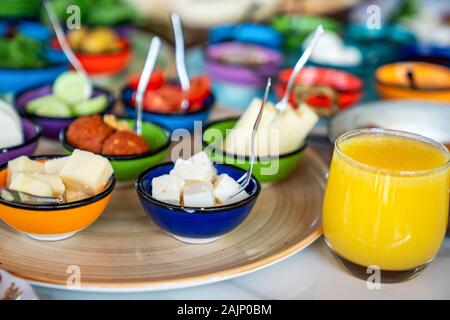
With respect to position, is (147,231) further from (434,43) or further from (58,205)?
(434,43)

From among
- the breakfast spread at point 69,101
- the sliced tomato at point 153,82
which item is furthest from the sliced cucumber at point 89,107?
the sliced tomato at point 153,82

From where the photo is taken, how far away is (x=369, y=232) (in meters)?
0.83

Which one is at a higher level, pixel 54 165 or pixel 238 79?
pixel 54 165

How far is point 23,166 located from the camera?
921 mm

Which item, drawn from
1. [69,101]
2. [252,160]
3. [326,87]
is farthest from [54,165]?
[326,87]

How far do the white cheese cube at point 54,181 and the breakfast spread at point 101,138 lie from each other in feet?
0.66

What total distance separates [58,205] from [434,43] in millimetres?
1423

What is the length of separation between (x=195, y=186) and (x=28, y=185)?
0.23 m

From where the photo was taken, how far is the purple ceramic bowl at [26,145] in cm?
108

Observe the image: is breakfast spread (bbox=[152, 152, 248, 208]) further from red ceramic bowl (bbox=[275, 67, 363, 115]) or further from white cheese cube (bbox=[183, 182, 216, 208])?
red ceramic bowl (bbox=[275, 67, 363, 115])

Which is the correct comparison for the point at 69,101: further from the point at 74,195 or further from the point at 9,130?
the point at 74,195

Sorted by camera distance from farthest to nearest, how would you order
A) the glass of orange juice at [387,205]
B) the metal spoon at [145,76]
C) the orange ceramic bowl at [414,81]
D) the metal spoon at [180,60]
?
the orange ceramic bowl at [414,81] → the metal spoon at [180,60] → the metal spoon at [145,76] → the glass of orange juice at [387,205]

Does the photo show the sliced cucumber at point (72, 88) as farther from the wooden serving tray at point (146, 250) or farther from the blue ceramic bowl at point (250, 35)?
the blue ceramic bowl at point (250, 35)
